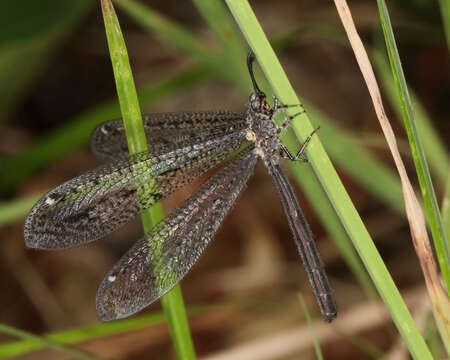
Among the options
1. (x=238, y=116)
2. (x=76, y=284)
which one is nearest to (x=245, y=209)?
(x=76, y=284)

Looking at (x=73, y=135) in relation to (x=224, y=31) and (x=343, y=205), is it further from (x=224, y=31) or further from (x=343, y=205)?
(x=343, y=205)

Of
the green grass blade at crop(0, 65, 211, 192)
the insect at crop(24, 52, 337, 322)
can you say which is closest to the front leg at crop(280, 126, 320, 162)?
the insect at crop(24, 52, 337, 322)

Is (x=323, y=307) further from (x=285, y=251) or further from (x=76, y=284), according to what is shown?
(x=76, y=284)

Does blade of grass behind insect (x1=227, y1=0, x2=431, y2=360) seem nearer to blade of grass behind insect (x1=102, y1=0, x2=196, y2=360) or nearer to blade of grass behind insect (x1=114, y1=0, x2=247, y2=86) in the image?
blade of grass behind insect (x1=102, y1=0, x2=196, y2=360)

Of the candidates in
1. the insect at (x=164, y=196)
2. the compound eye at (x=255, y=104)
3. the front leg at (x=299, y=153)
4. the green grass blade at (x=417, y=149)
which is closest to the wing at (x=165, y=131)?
the insect at (x=164, y=196)

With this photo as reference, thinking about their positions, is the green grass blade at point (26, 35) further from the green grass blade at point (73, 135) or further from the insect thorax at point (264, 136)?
the insect thorax at point (264, 136)

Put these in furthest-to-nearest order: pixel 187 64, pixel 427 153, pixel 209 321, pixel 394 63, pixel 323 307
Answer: pixel 187 64 < pixel 209 321 < pixel 427 153 < pixel 323 307 < pixel 394 63

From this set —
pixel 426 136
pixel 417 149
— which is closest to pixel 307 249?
pixel 417 149

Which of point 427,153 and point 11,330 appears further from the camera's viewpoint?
point 427,153
